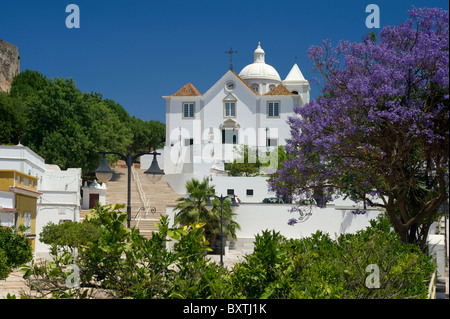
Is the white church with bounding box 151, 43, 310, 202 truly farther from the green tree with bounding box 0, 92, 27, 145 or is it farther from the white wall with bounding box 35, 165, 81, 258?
the white wall with bounding box 35, 165, 81, 258

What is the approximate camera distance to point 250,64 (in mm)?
79812

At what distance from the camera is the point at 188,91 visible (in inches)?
2685

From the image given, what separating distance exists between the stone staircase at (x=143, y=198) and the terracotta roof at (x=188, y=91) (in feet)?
39.0

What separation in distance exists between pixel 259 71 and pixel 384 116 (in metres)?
63.7

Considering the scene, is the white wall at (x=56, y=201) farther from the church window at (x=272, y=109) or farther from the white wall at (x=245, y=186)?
the church window at (x=272, y=109)

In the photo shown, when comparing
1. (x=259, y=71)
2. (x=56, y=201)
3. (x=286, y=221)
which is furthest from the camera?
(x=259, y=71)

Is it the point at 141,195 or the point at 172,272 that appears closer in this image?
the point at 172,272

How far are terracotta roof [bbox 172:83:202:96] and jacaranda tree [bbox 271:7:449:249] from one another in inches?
1956

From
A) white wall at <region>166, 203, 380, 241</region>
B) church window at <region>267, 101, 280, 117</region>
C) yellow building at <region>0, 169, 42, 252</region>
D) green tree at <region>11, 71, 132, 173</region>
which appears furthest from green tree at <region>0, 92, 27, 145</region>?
yellow building at <region>0, 169, 42, 252</region>

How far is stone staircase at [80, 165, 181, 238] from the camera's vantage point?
140 ft

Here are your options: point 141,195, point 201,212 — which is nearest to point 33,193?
point 201,212

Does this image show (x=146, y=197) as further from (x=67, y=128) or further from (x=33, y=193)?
(x=33, y=193)

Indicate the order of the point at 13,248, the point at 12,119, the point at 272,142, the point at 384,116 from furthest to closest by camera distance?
the point at 272,142, the point at 12,119, the point at 13,248, the point at 384,116
